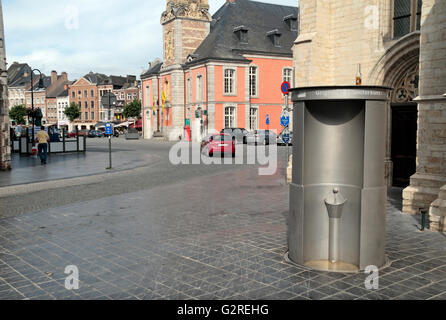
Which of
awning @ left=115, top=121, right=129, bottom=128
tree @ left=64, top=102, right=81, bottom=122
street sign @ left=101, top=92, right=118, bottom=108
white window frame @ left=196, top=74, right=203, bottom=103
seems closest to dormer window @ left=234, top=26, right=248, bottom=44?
white window frame @ left=196, top=74, right=203, bottom=103

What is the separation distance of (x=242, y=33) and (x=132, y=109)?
41.4m

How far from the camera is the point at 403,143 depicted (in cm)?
1274

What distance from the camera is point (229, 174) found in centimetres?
1709

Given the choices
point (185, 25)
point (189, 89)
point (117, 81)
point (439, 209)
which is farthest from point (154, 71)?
point (439, 209)

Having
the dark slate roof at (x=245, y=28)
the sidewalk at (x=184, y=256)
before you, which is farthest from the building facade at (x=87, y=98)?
the sidewalk at (x=184, y=256)

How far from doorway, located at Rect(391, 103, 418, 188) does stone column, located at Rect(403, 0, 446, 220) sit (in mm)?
3080

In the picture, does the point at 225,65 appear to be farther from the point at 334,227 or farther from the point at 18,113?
the point at 18,113

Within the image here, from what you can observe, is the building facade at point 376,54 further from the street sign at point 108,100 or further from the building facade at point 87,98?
the building facade at point 87,98

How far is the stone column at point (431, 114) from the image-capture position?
30.0 ft
